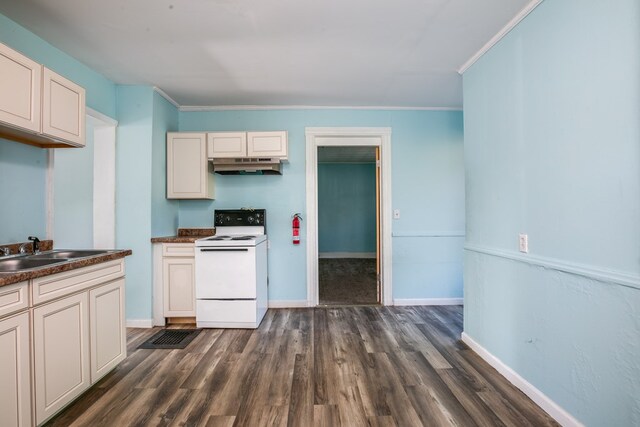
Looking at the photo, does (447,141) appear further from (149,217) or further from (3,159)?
(3,159)

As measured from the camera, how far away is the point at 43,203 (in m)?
2.29

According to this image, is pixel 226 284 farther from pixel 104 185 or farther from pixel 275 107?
pixel 275 107

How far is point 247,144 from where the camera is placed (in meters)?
3.43

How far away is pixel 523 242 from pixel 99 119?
3772 millimetres

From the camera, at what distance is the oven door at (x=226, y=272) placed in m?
3.02

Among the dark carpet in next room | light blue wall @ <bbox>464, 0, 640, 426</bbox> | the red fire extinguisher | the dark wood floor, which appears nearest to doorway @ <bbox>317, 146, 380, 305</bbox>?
the dark carpet in next room

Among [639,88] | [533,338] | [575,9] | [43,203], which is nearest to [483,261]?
[533,338]

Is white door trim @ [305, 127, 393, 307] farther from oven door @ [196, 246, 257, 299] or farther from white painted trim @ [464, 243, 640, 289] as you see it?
white painted trim @ [464, 243, 640, 289]

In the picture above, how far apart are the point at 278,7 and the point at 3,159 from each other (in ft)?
6.85

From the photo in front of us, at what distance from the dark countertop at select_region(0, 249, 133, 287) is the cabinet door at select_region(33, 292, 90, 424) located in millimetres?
177

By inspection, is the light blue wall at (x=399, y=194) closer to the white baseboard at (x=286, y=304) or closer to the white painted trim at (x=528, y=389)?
the white baseboard at (x=286, y=304)

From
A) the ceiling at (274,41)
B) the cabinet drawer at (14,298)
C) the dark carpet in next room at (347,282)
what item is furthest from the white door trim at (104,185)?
the dark carpet in next room at (347,282)

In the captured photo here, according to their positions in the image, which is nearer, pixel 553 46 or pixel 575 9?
pixel 575 9

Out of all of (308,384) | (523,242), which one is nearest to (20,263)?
(308,384)
